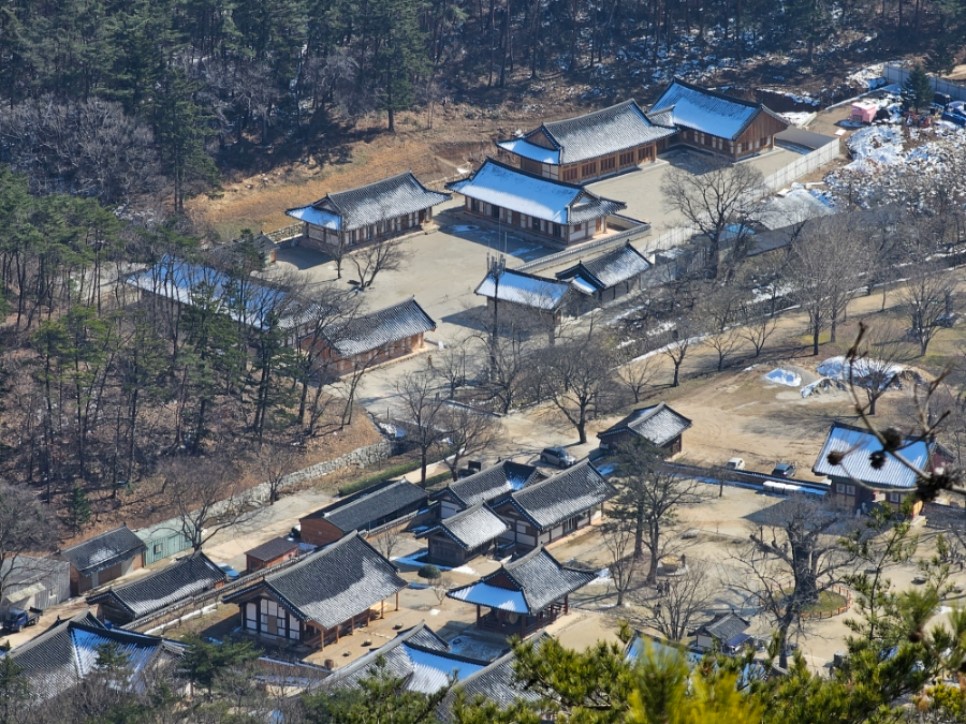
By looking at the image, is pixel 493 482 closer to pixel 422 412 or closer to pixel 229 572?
pixel 422 412

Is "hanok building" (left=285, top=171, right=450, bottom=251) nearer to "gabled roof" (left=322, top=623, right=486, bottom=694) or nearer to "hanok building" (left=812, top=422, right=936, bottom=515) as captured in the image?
"hanok building" (left=812, top=422, right=936, bottom=515)

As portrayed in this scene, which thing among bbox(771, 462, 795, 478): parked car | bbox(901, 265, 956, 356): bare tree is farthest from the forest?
bbox(771, 462, 795, 478): parked car

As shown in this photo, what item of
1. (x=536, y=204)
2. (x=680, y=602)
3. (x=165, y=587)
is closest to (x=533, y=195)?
(x=536, y=204)

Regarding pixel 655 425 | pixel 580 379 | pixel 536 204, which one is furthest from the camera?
pixel 536 204

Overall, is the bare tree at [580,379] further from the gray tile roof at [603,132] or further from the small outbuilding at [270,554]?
the gray tile roof at [603,132]

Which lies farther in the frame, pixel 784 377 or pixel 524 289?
pixel 524 289
